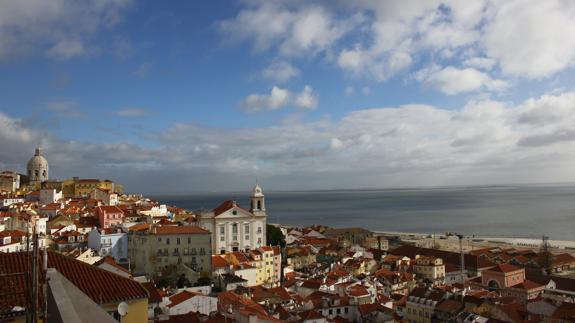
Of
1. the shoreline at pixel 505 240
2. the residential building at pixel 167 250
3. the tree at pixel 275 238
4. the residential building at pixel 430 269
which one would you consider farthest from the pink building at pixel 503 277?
the shoreline at pixel 505 240

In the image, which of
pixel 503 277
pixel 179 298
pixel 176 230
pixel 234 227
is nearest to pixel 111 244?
pixel 176 230

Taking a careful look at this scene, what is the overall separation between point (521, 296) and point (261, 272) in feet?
62.9

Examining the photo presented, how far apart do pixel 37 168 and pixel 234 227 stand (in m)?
49.9

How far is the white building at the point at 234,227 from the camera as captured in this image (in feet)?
163

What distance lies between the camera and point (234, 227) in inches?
1986

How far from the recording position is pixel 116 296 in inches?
301

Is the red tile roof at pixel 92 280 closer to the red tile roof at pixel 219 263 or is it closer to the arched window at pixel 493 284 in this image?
the red tile roof at pixel 219 263

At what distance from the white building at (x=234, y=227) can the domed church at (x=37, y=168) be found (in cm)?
4550

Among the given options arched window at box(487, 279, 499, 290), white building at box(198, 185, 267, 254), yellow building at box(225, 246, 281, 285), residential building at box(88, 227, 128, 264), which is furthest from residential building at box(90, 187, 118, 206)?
arched window at box(487, 279, 499, 290)

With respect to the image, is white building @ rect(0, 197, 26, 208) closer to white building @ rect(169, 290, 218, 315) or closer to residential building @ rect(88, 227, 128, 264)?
residential building @ rect(88, 227, 128, 264)

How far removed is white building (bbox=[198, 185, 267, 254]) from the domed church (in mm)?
45496

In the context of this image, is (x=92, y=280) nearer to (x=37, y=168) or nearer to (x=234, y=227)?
(x=234, y=227)

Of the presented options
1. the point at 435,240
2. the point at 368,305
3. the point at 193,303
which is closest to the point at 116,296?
the point at 193,303

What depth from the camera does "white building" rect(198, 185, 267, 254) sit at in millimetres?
49594
